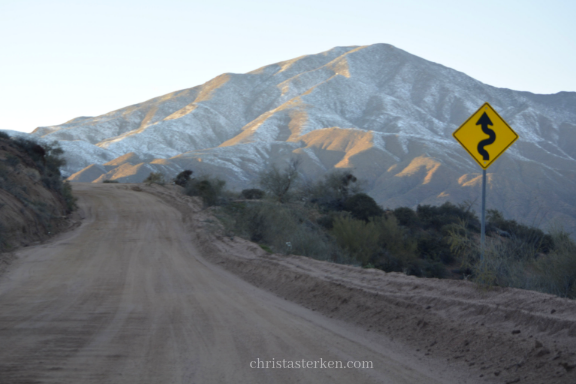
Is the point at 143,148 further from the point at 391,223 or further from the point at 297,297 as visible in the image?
the point at 297,297

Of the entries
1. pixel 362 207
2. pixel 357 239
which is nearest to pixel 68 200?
pixel 357 239

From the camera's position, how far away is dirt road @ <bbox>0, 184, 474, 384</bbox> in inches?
222

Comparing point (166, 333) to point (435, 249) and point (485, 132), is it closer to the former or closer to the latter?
point (485, 132)

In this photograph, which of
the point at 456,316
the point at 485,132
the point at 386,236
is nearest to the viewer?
the point at 456,316

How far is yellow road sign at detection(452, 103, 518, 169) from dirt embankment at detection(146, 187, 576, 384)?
2724 millimetres

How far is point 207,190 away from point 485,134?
27995 mm

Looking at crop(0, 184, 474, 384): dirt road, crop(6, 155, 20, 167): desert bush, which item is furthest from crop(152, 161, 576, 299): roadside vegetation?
crop(6, 155, 20, 167): desert bush

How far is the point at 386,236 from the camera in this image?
27672mm

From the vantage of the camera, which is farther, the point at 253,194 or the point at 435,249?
the point at 253,194

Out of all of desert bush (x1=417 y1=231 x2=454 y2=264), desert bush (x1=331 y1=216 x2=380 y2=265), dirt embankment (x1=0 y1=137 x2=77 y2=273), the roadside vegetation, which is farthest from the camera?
desert bush (x1=417 y1=231 x2=454 y2=264)

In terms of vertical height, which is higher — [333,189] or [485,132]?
[485,132]

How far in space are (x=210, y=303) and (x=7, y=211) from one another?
45.4 feet

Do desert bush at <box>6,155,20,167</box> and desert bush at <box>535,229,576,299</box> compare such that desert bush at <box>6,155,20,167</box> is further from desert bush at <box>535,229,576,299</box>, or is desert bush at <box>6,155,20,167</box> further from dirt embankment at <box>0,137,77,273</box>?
desert bush at <box>535,229,576,299</box>

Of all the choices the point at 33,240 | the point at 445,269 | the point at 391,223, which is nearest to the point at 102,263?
the point at 33,240
